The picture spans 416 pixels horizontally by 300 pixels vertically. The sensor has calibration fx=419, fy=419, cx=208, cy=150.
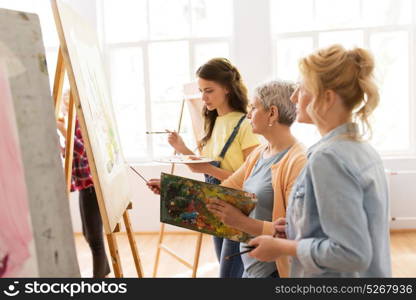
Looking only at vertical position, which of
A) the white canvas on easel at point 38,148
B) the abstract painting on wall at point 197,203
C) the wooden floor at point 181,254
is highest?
the white canvas on easel at point 38,148

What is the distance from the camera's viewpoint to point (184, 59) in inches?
182

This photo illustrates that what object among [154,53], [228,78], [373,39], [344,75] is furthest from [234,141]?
[373,39]

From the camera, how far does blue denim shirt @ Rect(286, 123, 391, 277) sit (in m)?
0.92

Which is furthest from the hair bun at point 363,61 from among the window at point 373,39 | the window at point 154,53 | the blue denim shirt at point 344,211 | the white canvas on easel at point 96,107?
the window at point 154,53

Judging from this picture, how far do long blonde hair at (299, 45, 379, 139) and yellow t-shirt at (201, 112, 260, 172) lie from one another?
1005 millimetres

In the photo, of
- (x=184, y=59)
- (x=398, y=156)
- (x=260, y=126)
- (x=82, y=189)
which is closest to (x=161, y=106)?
(x=184, y=59)

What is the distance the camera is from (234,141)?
79.7 inches

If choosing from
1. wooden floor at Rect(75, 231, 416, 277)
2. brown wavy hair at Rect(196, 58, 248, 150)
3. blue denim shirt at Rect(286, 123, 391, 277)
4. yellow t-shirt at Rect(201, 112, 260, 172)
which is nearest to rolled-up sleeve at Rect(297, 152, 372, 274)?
A: blue denim shirt at Rect(286, 123, 391, 277)

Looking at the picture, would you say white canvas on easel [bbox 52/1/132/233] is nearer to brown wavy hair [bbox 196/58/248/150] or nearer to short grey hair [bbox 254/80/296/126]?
brown wavy hair [bbox 196/58/248/150]

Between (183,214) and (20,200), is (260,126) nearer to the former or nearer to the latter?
(183,214)

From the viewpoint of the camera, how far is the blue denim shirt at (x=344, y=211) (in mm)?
916

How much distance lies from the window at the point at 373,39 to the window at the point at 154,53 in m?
0.64

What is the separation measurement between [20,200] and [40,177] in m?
0.08

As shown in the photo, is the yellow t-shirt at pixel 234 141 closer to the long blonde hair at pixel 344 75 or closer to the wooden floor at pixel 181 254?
the long blonde hair at pixel 344 75
